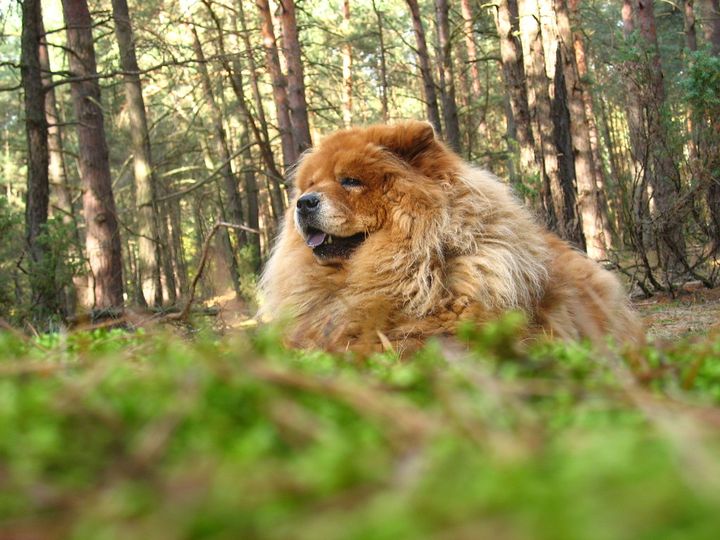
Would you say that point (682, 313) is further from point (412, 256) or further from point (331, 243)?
point (331, 243)

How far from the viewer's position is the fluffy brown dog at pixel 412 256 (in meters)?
4.82

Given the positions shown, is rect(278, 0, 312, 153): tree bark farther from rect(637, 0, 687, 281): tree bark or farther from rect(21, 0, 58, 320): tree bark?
rect(637, 0, 687, 281): tree bark

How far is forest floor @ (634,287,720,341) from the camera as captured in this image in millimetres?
8109

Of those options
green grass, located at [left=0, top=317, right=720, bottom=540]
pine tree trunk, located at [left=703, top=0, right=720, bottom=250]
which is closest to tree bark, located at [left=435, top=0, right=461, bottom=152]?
pine tree trunk, located at [left=703, top=0, right=720, bottom=250]

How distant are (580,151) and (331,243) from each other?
968cm

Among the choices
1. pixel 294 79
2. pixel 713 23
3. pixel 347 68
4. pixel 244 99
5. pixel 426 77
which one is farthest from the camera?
pixel 347 68

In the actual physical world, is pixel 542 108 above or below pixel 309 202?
above

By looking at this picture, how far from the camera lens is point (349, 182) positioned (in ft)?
18.4

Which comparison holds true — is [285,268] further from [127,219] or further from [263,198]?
[263,198]

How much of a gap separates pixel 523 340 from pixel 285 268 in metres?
2.26

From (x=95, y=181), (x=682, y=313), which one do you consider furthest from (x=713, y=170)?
(x=95, y=181)

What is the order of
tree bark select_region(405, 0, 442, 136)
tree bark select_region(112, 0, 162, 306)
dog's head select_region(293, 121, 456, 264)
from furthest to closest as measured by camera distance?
tree bark select_region(112, 0, 162, 306)
tree bark select_region(405, 0, 442, 136)
dog's head select_region(293, 121, 456, 264)

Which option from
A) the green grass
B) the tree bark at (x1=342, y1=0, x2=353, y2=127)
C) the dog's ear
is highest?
the tree bark at (x1=342, y1=0, x2=353, y2=127)

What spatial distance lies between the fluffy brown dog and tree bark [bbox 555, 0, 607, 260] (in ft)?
24.9
